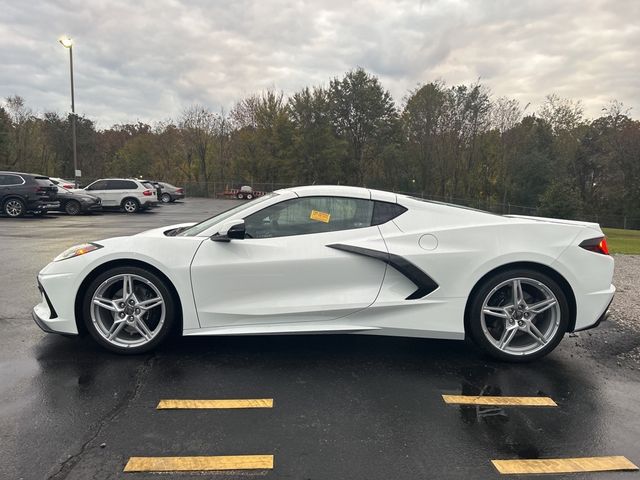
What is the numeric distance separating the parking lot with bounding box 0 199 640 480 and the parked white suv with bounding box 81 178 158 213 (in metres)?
19.4

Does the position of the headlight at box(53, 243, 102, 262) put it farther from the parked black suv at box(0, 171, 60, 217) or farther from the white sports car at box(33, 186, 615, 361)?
the parked black suv at box(0, 171, 60, 217)

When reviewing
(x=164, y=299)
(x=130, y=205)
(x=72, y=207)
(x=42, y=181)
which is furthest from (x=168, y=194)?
(x=164, y=299)

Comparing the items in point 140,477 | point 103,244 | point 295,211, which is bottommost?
point 140,477

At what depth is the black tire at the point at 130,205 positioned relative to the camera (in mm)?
22609

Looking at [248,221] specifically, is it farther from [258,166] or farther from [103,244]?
[258,166]

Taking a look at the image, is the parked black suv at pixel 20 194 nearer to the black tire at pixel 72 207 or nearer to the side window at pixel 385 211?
the black tire at pixel 72 207

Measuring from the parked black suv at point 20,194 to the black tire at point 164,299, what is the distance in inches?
634

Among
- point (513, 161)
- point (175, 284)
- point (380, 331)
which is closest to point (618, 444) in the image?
point (380, 331)

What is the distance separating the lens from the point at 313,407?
2.98 meters

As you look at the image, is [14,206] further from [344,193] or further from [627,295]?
[627,295]

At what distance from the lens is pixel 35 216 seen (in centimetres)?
1791

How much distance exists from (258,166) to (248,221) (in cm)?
4619

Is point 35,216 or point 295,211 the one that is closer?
point 295,211

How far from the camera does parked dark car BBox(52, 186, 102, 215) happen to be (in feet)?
63.2
